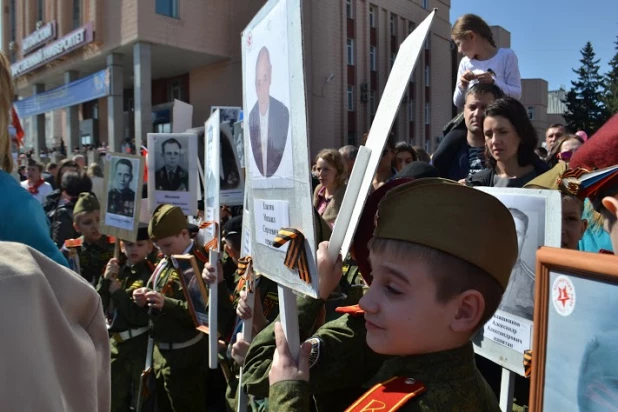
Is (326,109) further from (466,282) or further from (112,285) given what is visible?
(466,282)

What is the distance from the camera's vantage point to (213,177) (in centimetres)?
374

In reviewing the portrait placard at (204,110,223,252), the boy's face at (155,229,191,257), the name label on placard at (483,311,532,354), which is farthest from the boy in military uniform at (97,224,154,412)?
the name label on placard at (483,311,532,354)

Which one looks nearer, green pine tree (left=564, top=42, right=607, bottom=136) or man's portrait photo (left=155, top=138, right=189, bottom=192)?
man's portrait photo (left=155, top=138, right=189, bottom=192)

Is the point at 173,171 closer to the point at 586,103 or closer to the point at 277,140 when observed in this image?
the point at 277,140

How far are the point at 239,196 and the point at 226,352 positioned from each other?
4.73 feet

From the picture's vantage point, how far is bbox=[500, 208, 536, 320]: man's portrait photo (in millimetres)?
1567

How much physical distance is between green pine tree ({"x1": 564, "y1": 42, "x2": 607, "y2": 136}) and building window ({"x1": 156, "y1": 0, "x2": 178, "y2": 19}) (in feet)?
94.2

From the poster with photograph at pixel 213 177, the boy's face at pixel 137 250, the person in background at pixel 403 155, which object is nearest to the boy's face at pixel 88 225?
the boy's face at pixel 137 250

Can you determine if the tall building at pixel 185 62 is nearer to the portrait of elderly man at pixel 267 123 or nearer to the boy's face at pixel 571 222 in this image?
the boy's face at pixel 571 222

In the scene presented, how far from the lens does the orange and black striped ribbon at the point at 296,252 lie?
136 centimetres

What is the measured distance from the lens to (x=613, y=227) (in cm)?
137

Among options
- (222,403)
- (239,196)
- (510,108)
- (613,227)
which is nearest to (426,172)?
(510,108)

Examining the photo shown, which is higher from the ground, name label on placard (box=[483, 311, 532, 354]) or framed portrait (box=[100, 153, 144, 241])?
framed portrait (box=[100, 153, 144, 241])

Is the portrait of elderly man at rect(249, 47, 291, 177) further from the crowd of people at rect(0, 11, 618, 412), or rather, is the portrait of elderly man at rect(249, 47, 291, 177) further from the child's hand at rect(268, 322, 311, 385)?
the child's hand at rect(268, 322, 311, 385)
